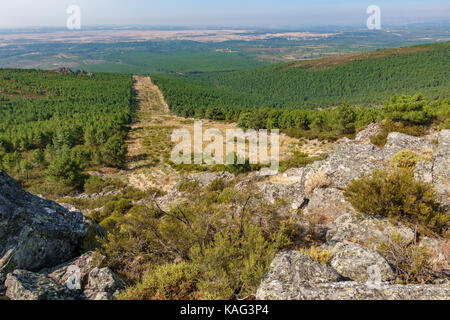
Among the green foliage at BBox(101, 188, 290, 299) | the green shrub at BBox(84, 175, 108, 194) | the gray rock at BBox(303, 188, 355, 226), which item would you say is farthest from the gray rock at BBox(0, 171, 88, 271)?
the green shrub at BBox(84, 175, 108, 194)

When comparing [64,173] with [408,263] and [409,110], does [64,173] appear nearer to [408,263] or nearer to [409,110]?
[408,263]

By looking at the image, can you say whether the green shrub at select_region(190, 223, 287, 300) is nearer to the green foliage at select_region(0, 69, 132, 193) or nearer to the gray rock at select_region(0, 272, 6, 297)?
the gray rock at select_region(0, 272, 6, 297)

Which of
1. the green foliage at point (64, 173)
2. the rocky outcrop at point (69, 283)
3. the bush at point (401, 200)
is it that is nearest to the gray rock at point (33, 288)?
the rocky outcrop at point (69, 283)

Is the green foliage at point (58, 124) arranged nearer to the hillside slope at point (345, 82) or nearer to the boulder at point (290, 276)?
→ the boulder at point (290, 276)

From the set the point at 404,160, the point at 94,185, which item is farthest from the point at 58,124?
the point at 404,160

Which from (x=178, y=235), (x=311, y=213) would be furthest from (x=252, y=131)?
(x=178, y=235)

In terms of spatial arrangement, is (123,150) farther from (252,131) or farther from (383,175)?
(383,175)
